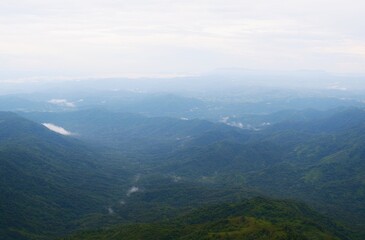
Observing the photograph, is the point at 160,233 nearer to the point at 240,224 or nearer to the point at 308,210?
the point at 240,224

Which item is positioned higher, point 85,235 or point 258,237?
point 258,237

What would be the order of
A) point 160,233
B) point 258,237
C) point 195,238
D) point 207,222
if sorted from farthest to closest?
1. point 207,222
2. point 160,233
3. point 195,238
4. point 258,237

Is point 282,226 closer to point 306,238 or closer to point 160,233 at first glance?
point 306,238

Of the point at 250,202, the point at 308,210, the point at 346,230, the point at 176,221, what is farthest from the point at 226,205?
the point at 346,230

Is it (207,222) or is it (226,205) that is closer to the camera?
(207,222)

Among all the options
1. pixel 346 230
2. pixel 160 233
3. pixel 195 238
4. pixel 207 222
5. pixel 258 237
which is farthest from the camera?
pixel 346 230

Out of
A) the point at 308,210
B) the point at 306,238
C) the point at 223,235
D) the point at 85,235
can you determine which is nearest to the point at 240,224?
the point at 223,235
